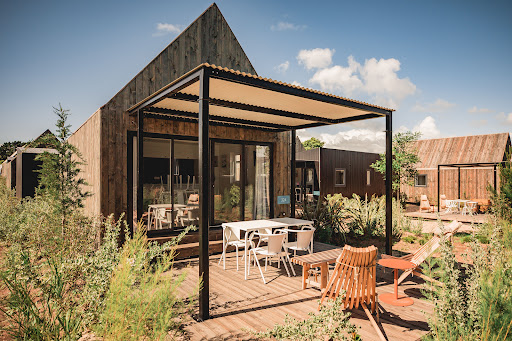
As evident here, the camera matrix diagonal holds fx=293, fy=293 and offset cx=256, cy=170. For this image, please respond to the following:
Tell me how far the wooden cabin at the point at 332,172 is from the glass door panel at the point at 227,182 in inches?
366

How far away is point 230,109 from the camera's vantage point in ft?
20.6

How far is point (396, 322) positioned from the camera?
3.55 meters

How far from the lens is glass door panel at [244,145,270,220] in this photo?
28.0 feet

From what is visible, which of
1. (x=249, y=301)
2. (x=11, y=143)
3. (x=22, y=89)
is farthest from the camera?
(x=11, y=143)

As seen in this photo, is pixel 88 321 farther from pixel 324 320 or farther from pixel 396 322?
pixel 396 322

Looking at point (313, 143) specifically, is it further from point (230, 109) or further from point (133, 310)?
point (133, 310)

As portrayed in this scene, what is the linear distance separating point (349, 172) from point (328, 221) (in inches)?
488

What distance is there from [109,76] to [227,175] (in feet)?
19.5

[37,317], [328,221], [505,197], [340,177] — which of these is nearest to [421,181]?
[340,177]

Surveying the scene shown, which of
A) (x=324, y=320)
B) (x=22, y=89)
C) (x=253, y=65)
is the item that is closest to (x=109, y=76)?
(x=22, y=89)

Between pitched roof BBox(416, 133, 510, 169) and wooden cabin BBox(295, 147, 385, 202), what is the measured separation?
3.87 meters

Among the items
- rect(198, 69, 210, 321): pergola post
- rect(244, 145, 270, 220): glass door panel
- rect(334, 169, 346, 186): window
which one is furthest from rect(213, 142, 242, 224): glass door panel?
rect(334, 169, 346, 186): window

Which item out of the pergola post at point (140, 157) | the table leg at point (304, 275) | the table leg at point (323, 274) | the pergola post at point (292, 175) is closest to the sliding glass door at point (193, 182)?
the pergola post at point (140, 157)

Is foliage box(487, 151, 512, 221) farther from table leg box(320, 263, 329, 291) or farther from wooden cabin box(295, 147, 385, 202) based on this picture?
wooden cabin box(295, 147, 385, 202)
